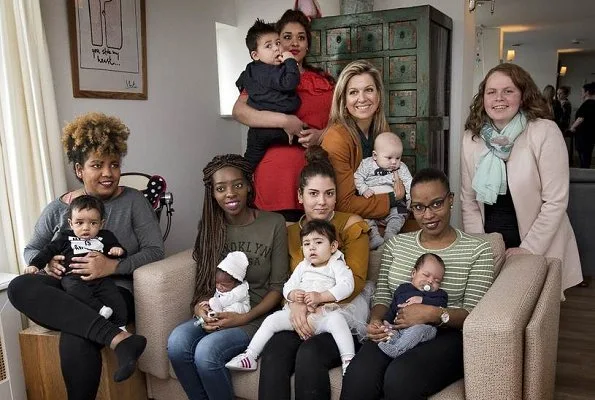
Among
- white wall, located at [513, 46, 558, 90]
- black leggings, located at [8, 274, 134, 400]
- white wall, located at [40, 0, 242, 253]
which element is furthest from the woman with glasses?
white wall, located at [513, 46, 558, 90]

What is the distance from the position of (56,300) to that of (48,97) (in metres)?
1.08

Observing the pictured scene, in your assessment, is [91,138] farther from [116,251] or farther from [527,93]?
[527,93]

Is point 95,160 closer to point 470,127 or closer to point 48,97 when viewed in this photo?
point 48,97

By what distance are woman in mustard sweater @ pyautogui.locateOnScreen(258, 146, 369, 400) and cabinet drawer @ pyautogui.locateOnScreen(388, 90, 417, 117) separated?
120cm

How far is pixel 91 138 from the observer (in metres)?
2.12

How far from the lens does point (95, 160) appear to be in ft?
6.93

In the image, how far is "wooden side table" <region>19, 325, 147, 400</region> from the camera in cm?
199

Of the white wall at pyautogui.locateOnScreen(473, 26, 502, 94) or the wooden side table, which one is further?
the white wall at pyautogui.locateOnScreen(473, 26, 502, 94)

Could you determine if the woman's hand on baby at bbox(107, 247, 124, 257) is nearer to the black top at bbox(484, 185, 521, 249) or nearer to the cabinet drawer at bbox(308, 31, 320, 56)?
the black top at bbox(484, 185, 521, 249)

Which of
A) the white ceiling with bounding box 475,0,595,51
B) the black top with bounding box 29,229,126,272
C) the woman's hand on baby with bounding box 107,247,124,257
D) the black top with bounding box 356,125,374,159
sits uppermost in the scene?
the white ceiling with bounding box 475,0,595,51

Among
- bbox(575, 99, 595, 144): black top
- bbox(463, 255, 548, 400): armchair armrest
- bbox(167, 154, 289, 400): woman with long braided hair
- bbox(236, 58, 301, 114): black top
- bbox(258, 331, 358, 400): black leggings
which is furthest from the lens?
bbox(575, 99, 595, 144): black top

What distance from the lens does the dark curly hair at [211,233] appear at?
2.14 meters

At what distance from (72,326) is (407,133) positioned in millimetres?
2167

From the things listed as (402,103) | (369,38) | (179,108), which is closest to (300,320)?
(402,103)
